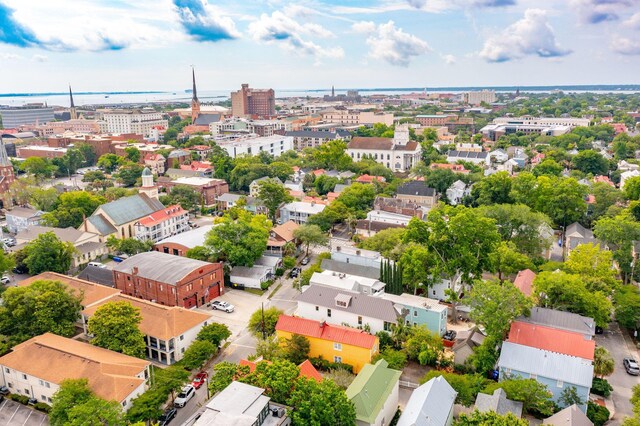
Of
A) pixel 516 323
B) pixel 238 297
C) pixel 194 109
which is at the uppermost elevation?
pixel 194 109

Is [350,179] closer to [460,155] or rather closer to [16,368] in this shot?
[460,155]

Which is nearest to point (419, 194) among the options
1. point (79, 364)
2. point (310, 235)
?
point (310, 235)

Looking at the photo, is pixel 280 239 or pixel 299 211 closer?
pixel 280 239

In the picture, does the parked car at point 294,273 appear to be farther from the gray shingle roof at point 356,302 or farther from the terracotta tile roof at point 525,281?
the terracotta tile roof at point 525,281

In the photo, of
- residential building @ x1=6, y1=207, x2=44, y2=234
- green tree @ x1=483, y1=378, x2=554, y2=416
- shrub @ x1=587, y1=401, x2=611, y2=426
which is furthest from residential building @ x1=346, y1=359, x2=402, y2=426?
residential building @ x1=6, y1=207, x2=44, y2=234

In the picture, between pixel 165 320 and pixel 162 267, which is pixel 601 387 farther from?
pixel 162 267

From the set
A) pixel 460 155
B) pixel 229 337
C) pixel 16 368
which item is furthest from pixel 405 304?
pixel 460 155

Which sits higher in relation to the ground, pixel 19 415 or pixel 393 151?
pixel 393 151
